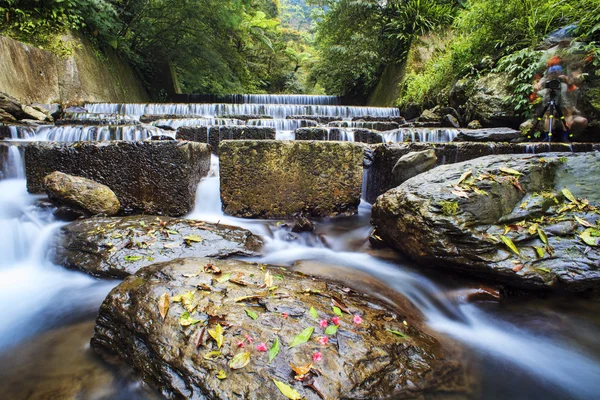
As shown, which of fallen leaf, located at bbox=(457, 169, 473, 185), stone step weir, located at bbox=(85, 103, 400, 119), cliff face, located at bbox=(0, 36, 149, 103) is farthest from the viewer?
stone step weir, located at bbox=(85, 103, 400, 119)

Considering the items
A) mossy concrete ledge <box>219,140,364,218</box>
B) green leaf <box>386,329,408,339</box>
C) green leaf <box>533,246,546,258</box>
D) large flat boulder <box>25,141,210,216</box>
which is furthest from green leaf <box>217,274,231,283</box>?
green leaf <box>533,246,546,258</box>

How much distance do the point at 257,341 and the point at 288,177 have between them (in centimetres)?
211

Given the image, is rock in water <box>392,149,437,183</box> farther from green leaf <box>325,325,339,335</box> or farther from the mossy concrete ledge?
green leaf <box>325,325,339,335</box>

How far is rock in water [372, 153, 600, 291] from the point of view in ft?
7.30

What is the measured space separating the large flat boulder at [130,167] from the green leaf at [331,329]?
2382 millimetres

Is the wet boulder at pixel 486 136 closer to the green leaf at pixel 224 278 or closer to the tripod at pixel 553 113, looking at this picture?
the tripod at pixel 553 113

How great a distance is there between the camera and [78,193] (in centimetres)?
307

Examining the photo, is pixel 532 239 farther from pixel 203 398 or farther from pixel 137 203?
pixel 137 203

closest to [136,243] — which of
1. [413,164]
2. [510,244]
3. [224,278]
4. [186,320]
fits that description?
[224,278]

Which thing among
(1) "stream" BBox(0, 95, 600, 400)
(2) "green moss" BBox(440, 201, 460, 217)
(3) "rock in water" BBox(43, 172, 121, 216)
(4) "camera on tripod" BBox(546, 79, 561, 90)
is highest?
(4) "camera on tripod" BBox(546, 79, 561, 90)

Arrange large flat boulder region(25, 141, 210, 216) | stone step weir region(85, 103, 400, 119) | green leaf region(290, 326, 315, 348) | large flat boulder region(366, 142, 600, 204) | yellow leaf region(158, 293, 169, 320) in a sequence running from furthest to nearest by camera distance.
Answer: stone step weir region(85, 103, 400, 119)
large flat boulder region(366, 142, 600, 204)
large flat boulder region(25, 141, 210, 216)
yellow leaf region(158, 293, 169, 320)
green leaf region(290, 326, 315, 348)

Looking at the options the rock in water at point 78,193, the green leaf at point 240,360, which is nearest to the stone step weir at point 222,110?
the rock in water at point 78,193

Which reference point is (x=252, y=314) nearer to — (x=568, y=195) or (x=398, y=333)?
(x=398, y=333)

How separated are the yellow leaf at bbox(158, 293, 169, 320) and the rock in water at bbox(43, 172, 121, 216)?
1987 mm
